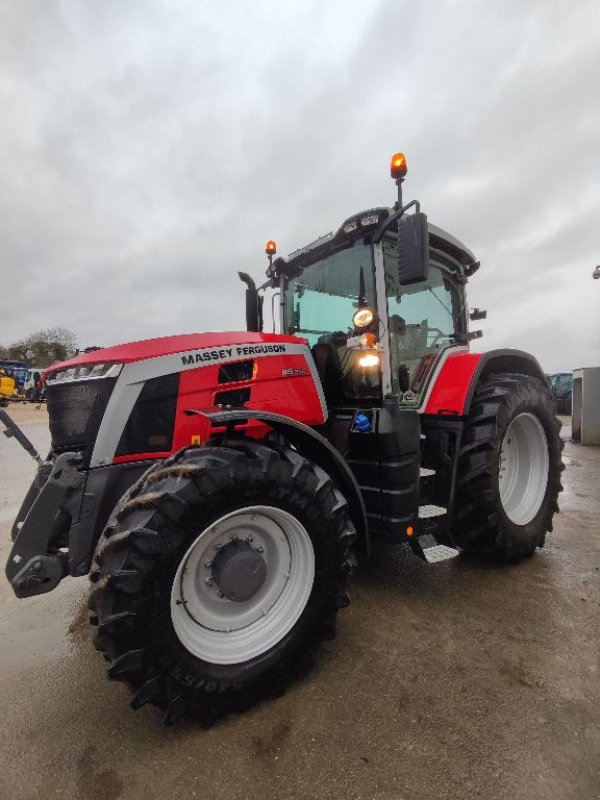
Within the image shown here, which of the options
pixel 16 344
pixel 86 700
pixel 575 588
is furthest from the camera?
pixel 16 344

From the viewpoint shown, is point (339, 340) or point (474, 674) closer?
point (474, 674)

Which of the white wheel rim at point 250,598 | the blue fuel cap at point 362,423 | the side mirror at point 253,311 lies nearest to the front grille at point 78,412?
the white wheel rim at point 250,598

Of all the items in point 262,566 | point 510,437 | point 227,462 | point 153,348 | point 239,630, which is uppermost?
point 153,348

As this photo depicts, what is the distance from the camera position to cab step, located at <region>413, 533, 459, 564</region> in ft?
8.64

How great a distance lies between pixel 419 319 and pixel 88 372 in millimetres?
2359

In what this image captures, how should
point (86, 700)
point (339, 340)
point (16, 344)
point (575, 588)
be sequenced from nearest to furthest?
1. point (86, 700)
2. point (575, 588)
3. point (339, 340)
4. point (16, 344)

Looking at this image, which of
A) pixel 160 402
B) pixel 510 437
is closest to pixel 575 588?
pixel 510 437

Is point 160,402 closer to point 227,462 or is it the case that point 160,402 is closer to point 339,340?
point 227,462

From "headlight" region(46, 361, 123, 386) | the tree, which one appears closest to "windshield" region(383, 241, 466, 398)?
"headlight" region(46, 361, 123, 386)

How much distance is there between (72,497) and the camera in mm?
1963

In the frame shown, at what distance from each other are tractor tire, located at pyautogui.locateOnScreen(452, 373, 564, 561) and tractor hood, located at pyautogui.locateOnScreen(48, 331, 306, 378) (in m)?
1.61

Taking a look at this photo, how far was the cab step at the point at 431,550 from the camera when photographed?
2635 millimetres

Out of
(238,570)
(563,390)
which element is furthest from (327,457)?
(563,390)

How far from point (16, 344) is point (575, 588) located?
175ft
